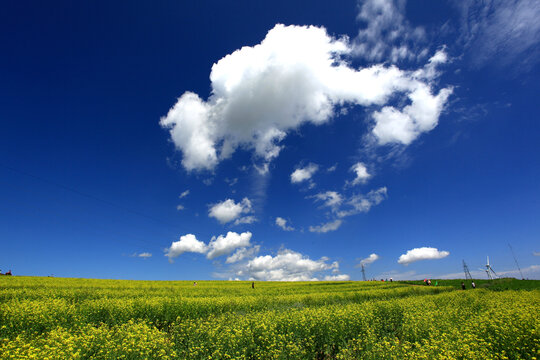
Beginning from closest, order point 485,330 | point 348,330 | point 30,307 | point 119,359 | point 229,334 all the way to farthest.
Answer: point 119,359
point 229,334
point 485,330
point 348,330
point 30,307

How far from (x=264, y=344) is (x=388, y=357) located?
13.0ft

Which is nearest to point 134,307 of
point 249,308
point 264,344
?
point 249,308

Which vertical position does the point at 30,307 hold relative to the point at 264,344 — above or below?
above

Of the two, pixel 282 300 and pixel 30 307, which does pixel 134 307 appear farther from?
pixel 282 300

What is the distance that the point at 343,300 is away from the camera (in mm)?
22656

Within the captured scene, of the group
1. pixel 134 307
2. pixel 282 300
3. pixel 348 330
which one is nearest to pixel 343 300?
pixel 282 300

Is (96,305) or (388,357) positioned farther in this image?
(96,305)

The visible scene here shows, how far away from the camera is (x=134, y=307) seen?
13.9 meters

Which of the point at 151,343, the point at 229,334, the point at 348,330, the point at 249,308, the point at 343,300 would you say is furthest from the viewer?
the point at 343,300

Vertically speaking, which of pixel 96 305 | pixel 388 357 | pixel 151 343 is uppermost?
pixel 96 305

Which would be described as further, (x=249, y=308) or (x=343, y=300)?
(x=343, y=300)

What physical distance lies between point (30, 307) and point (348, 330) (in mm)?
14462

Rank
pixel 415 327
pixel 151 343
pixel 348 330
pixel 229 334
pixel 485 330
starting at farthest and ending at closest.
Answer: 1. pixel 348 330
2. pixel 415 327
3. pixel 485 330
4. pixel 229 334
5. pixel 151 343

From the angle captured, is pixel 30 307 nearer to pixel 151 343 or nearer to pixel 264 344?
pixel 151 343
